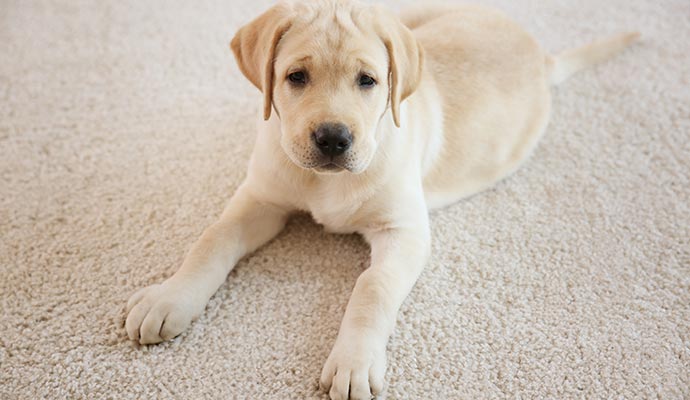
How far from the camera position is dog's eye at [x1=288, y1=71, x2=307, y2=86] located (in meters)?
1.62

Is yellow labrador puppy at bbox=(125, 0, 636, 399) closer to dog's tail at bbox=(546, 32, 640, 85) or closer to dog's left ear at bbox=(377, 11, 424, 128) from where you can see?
dog's left ear at bbox=(377, 11, 424, 128)

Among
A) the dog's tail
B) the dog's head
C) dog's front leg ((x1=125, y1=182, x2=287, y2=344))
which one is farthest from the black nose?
the dog's tail

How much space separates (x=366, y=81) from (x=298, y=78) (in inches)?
7.0

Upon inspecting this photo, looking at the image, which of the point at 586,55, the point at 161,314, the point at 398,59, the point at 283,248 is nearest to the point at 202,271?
the point at 161,314

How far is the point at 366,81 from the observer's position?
164 centimetres

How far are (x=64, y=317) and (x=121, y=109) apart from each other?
112 centimetres

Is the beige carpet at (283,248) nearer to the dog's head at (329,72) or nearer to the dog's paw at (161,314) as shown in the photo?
the dog's paw at (161,314)

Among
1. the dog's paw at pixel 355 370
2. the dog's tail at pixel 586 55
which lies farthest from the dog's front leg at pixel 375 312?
the dog's tail at pixel 586 55

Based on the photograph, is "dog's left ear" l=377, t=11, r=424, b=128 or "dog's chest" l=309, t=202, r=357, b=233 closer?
"dog's left ear" l=377, t=11, r=424, b=128

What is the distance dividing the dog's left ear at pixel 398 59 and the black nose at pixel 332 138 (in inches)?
8.2

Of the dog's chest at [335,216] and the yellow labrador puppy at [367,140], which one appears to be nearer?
the yellow labrador puppy at [367,140]

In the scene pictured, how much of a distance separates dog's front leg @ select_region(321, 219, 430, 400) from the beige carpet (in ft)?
0.25

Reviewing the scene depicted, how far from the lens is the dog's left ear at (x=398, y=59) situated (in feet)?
5.46

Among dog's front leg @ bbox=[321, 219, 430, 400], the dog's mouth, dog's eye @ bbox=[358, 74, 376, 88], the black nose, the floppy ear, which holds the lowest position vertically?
dog's front leg @ bbox=[321, 219, 430, 400]
